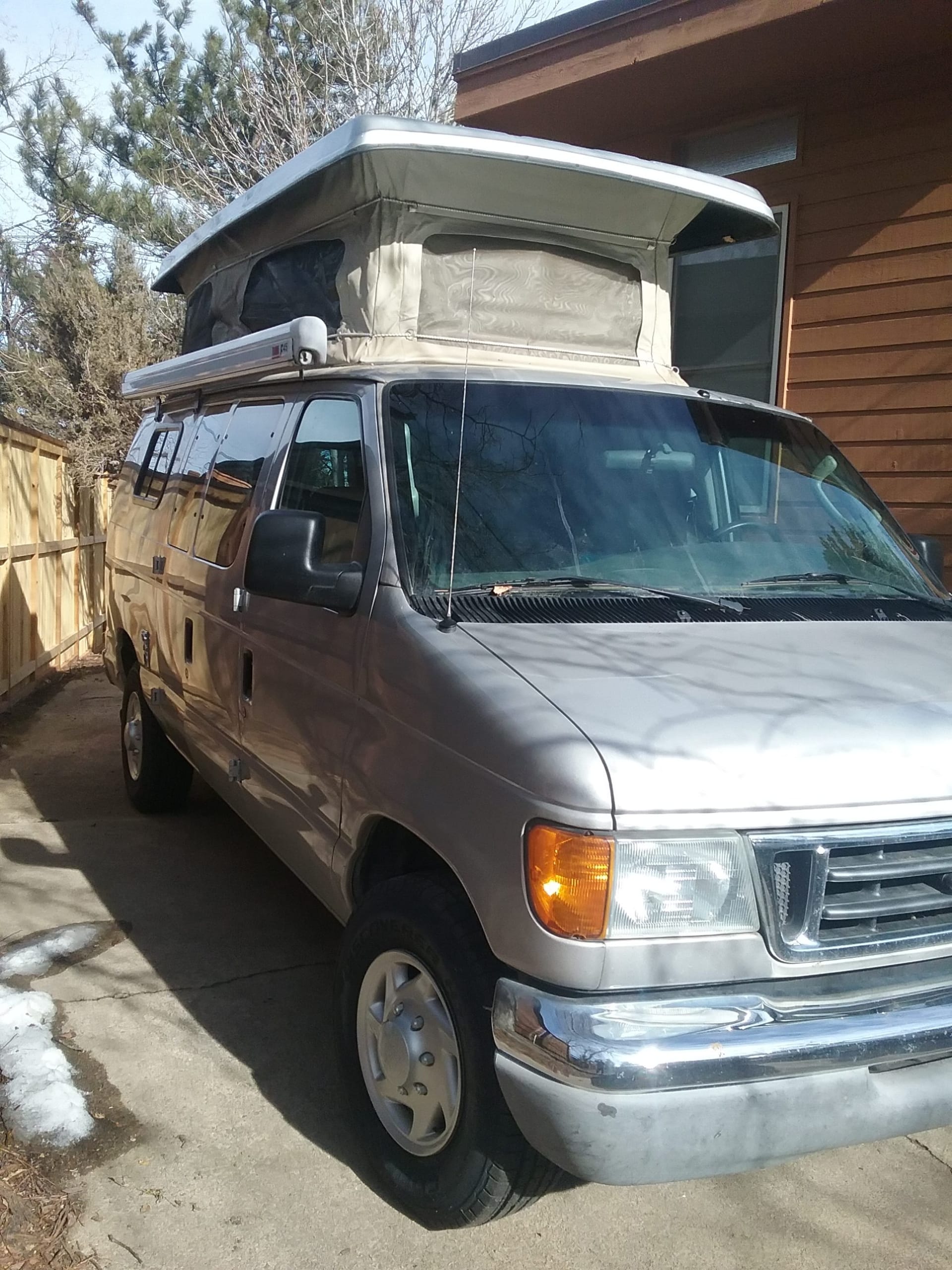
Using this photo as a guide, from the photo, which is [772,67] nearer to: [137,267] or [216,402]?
[216,402]

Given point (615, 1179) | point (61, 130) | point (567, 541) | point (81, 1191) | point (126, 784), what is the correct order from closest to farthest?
point (615, 1179)
point (81, 1191)
point (567, 541)
point (126, 784)
point (61, 130)

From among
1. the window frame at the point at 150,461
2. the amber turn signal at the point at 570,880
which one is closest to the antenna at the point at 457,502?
the amber turn signal at the point at 570,880

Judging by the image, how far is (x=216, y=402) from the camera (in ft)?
16.4

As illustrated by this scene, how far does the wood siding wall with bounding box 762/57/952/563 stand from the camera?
6789 mm

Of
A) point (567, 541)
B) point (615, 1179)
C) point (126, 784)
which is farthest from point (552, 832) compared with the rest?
point (126, 784)

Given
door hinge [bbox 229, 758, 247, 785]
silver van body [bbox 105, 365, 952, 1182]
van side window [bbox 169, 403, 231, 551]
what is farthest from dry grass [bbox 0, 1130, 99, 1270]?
van side window [bbox 169, 403, 231, 551]

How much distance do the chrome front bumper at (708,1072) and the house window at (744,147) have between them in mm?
6695

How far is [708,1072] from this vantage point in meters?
2.19

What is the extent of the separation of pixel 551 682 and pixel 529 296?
237cm

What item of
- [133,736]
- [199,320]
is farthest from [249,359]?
[133,736]

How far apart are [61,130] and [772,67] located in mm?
16112

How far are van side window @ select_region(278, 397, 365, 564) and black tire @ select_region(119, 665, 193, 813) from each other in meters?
2.43

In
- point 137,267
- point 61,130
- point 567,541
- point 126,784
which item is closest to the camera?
point 567,541

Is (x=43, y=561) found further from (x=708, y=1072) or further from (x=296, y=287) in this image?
(x=708, y=1072)
